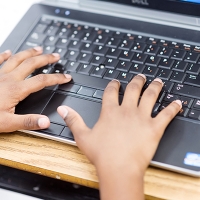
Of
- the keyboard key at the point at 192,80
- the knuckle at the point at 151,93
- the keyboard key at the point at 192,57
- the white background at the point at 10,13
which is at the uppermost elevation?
the white background at the point at 10,13

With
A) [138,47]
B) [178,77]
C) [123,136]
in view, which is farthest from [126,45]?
[123,136]

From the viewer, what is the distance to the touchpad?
2.12 feet

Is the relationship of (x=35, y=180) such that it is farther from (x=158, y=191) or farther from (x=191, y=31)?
(x=191, y=31)

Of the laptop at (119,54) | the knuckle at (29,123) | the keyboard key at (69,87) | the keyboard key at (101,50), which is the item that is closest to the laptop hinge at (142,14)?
the laptop at (119,54)

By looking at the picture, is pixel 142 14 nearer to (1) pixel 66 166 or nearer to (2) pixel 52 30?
(2) pixel 52 30

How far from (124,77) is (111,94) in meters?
0.07

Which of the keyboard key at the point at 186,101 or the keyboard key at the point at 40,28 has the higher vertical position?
the keyboard key at the point at 40,28

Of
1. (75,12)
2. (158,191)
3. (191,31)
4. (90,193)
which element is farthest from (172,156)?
(75,12)

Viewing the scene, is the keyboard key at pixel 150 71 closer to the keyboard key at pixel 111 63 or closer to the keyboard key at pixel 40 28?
the keyboard key at pixel 111 63

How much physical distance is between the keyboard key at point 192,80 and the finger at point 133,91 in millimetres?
70

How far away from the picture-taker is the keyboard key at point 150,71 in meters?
0.70

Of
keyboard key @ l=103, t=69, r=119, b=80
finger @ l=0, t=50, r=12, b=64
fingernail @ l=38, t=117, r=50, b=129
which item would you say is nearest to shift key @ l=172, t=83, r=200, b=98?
keyboard key @ l=103, t=69, r=119, b=80

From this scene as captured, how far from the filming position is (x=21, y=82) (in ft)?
2.27

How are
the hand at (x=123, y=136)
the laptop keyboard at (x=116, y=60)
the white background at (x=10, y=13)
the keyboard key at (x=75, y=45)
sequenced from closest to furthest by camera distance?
the hand at (x=123, y=136) < the laptop keyboard at (x=116, y=60) < the keyboard key at (x=75, y=45) < the white background at (x=10, y=13)
